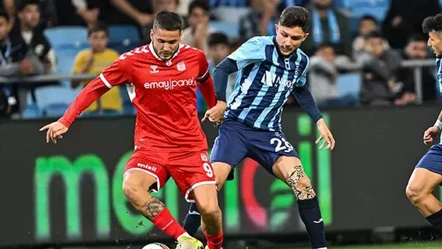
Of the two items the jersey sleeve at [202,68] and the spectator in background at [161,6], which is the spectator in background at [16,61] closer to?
the spectator in background at [161,6]

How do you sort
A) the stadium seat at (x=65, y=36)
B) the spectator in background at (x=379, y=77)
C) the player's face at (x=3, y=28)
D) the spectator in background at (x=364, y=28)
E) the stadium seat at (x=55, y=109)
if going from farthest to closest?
the spectator in background at (x=364, y=28) < the stadium seat at (x=65, y=36) < the player's face at (x=3, y=28) < the spectator in background at (x=379, y=77) < the stadium seat at (x=55, y=109)

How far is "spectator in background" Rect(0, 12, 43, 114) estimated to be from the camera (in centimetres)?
1155

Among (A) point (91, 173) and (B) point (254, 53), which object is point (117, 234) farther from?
(B) point (254, 53)

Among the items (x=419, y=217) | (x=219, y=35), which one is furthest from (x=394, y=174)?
(x=219, y=35)

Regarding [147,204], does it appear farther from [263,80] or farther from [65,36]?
[65,36]

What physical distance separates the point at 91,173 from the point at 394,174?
3.17 m

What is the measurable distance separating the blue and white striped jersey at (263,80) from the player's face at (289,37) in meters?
0.15

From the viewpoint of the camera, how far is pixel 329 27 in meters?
13.3

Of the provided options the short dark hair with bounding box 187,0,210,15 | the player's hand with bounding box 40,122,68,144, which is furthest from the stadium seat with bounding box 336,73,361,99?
the player's hand with bounding box 40,122,68,144

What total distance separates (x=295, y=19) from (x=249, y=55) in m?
0.51

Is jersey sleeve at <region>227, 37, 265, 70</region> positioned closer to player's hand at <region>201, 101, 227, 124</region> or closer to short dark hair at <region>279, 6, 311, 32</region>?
short dark hair at <region>279, 6, 311, 32</region>

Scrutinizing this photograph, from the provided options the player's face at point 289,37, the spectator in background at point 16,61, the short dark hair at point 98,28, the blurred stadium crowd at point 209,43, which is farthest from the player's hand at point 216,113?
the short dark hair at point 98,28

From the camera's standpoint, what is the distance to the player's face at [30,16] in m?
12.9

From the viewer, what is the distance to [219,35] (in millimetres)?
12047
